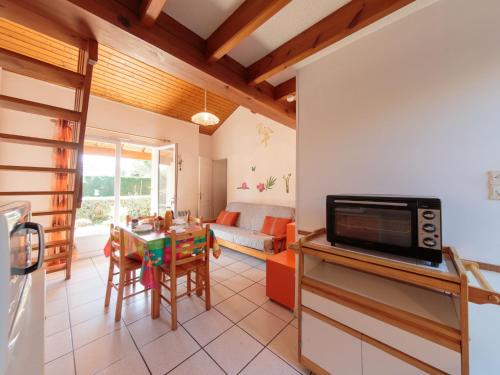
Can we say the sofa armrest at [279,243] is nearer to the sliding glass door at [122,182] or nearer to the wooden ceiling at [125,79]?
the sliding glass door at [122,182]

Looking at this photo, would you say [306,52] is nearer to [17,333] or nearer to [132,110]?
[17,333]

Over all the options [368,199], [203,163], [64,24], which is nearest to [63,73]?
[64,24]

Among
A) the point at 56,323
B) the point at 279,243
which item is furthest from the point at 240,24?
the point at 56,323

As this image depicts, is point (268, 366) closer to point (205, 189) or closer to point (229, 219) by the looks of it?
point (229, 219)

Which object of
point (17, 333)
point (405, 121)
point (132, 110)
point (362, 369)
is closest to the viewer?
point (17, 333)

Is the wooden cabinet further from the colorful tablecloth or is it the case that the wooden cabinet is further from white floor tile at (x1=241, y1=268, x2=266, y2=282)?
white floor tile at (x1=241, y1=268, x2=266, y2=282)

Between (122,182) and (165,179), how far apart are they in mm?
819

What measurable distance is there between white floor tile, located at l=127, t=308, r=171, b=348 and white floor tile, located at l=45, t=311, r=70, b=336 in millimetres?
608

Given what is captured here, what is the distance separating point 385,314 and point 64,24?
2.50 meters

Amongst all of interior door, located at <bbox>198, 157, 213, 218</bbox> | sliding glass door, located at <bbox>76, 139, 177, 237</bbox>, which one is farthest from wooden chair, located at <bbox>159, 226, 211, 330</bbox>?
interior door, located at <bbox>198, 157, 213, 218</bbox>

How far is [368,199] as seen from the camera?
1.19 metres

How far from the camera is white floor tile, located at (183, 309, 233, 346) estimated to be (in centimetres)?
167

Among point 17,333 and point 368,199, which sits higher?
point 368,199

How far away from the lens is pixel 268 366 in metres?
1.41
